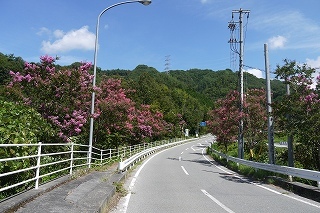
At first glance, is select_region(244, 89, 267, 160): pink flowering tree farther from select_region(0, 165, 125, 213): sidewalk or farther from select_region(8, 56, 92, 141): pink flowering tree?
select_region(0, 165, 125, 213): sidewalk

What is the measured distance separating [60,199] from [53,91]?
735cm

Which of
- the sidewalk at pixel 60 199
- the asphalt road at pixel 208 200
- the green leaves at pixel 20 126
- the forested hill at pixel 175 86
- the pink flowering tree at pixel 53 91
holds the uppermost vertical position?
the forested hill at pixel 175 86

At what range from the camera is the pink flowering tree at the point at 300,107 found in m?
12.1

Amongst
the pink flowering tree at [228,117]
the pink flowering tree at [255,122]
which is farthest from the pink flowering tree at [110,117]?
the pink flowering tree at [255,122]

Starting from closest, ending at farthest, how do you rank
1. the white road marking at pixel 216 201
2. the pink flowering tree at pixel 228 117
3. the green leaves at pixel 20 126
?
1. the white road marking at pixel 216 201
2. the green leaves at pixel 20 126
3. the pink flowering tree at pixel 228 117

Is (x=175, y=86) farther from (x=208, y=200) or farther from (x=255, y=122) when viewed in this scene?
(x=208, y=200)

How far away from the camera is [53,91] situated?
1288 centimetres

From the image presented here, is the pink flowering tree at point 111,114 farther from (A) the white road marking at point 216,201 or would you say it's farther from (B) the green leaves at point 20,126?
(A) the white road marking at point 216,201

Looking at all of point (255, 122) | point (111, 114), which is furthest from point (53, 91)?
point (255, 122)

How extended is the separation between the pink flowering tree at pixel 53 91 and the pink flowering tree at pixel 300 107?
29.2 feet

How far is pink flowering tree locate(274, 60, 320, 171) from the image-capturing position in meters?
12.1

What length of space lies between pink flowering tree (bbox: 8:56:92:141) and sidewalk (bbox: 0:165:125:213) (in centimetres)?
491

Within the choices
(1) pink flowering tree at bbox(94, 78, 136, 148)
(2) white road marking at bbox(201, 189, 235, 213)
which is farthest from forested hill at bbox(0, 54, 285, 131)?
(2) white road marking at bbox(201, 189, 235, 213)

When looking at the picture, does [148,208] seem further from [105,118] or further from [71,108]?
[105,118]
